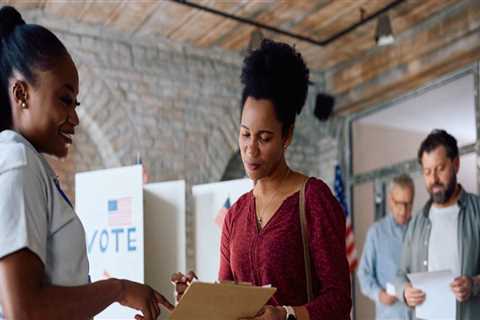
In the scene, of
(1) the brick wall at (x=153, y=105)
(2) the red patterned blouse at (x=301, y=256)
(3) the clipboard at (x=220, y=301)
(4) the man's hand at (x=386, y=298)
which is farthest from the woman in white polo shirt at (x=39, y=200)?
(1) the brick wall at (x=153, y=105)

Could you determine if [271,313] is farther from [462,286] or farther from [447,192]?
[447,192]

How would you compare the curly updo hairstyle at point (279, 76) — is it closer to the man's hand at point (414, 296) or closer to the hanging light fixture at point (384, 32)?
the man's hand at point (414, 296)

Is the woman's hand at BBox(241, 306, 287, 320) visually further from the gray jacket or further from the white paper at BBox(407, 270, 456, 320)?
the gray jacket

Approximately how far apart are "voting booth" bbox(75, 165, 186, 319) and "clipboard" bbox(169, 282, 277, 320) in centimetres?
218

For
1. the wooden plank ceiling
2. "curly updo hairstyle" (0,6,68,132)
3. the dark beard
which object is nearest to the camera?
"curly updo hairstyle" (0,6,68,132)

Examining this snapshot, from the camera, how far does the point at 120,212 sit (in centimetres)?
397

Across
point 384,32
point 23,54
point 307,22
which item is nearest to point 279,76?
point 23,54

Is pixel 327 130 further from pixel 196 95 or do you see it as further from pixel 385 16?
pixel 385 16

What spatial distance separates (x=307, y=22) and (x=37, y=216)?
5368 millimetres

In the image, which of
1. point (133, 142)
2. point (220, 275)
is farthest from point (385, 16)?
point (220, 275)

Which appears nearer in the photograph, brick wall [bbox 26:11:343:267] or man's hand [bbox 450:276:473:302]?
man's hand [bbox 450:276:473:302]

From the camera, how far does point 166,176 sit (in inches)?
258

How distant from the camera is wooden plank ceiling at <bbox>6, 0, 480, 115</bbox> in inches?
231

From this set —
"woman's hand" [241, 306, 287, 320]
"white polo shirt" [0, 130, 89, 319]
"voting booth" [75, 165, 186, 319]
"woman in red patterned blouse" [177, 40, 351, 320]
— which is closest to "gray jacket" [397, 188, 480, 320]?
"voting booth" [75, 165, 186, 319]
